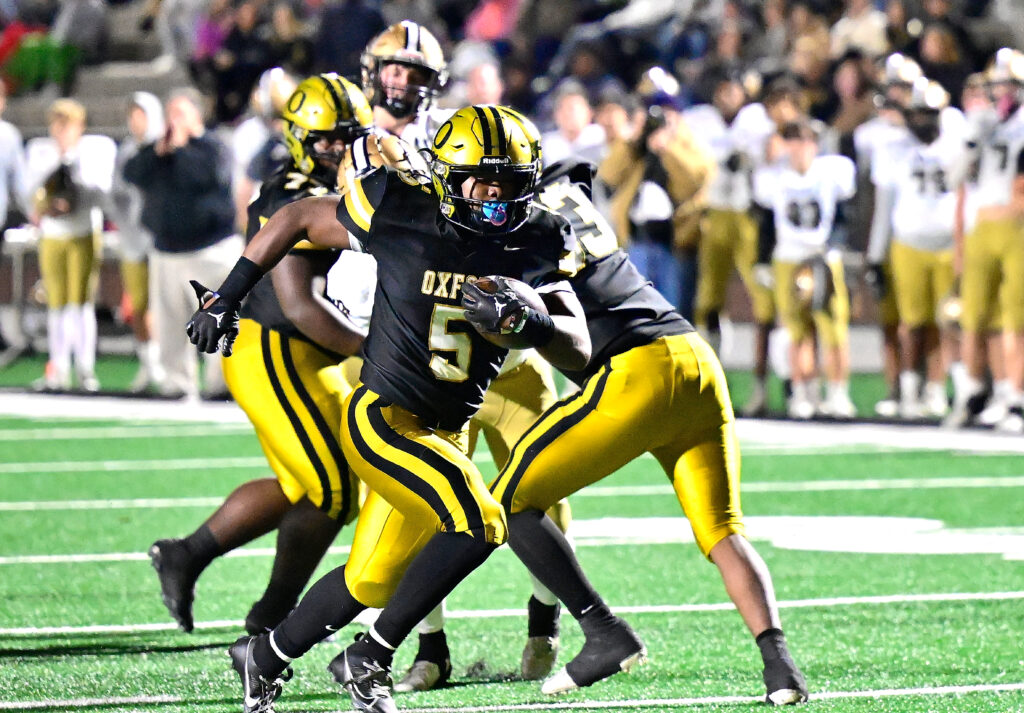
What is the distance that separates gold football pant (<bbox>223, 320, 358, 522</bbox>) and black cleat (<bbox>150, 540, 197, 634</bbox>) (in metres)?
0.44

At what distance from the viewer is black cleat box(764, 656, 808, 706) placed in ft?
14.6

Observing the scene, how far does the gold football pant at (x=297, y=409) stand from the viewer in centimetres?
523

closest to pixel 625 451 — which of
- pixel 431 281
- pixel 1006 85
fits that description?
pixel 431 281

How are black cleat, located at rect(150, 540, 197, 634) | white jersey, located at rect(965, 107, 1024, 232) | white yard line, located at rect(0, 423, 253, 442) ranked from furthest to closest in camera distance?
white yard line, located at rect(0, 423, 253, 442), white jersey, located at rect(965, 107, 1024, 232), black cleat, located at rect(150, 540, 197, 634)

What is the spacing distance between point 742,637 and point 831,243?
6.00 m

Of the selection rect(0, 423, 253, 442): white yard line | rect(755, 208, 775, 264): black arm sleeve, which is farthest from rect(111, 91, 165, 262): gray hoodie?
rect(755, 208, 775, 264): black arm sleeve

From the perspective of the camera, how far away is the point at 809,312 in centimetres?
1122

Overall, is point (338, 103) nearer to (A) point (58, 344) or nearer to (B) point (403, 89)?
(B) point (403, 89)

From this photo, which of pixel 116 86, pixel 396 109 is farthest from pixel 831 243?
pixel 116 86

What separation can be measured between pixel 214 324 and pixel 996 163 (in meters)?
6.86

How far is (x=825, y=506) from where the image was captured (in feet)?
26.1

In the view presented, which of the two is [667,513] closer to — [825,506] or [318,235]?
[825,506]

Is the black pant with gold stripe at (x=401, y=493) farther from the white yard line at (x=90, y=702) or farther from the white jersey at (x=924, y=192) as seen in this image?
the white jersey at (x=924, y=192)

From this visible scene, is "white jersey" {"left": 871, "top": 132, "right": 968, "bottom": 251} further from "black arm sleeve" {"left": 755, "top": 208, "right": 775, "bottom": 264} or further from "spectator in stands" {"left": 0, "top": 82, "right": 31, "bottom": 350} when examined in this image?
"spectator in stands" {"left": 0, "top": 82, "right": 31, "bottom": 350}
